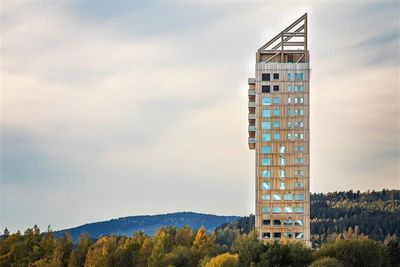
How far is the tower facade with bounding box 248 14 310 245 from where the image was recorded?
150625 millimetres

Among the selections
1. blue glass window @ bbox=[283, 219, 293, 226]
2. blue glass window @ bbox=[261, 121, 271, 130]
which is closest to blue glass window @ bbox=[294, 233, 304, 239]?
blue glass window @ bbox=[283, 219, 293, 226]

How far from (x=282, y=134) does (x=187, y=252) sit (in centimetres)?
3374

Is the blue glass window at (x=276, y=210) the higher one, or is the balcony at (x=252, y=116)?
the balcony at (x=252, y=116)

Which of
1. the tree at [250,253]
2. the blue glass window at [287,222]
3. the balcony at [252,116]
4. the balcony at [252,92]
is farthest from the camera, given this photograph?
the balcony at [252,92]

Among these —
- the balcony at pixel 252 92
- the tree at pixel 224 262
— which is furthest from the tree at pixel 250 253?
the balcony at pixel 252 92

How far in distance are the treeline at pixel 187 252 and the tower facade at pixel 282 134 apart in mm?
14504

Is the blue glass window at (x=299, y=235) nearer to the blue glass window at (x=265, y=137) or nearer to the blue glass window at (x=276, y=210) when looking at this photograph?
the blue glass window at (x=276, y=210)

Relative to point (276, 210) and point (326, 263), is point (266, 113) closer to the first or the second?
point (276, 210)

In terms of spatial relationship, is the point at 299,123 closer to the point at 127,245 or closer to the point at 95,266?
the point at 127,245

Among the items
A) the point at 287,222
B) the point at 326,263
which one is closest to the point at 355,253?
the point at 326,263

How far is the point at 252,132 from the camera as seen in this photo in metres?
155

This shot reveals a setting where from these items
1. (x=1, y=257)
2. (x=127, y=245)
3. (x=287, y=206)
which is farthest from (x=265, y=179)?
(x=1, y=257)

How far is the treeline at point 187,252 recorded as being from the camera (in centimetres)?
9956

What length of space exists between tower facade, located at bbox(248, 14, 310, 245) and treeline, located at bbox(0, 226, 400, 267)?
14.5 meters
